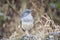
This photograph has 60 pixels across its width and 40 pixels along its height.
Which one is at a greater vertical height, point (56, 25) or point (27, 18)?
point (27, 18)

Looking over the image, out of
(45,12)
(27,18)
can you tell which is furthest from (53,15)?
(27,18)

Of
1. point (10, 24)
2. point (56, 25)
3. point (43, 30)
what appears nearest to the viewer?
point (43, 30)

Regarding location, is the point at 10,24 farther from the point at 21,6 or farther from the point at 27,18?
the point at 27,18

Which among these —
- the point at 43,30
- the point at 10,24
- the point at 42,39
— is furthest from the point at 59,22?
the point at 42,39

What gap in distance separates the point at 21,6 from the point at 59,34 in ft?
5.70

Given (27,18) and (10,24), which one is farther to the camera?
(10,24)

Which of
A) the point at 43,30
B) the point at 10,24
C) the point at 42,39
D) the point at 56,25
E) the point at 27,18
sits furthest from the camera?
the point at 10,24

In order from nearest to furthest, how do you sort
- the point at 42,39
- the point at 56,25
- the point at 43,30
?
1. the point at 42,39
2. the point at 43,30
3. the point at 56,25

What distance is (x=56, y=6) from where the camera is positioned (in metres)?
4.68

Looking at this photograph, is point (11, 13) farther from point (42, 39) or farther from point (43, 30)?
point (42, 39)

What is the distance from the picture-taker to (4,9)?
15.7ft

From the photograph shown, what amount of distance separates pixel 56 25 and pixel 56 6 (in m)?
0.41

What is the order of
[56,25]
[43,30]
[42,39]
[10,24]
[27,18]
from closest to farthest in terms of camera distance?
[42,39] → [27,18] → [43,30] → [56,25] → [10,24]

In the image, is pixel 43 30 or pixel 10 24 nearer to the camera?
pixel 43 30
